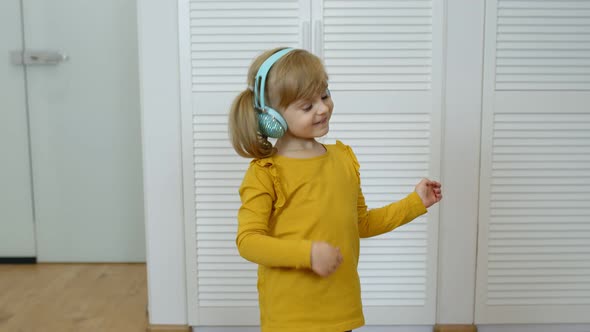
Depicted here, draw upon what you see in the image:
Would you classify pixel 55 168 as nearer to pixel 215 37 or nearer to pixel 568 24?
pixel 215 37

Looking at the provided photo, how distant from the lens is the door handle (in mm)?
2732

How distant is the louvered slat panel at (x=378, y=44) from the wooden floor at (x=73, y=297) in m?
1.10

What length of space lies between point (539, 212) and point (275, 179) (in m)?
1.12

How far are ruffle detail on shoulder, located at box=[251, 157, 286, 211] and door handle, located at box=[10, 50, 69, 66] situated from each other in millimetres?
1880

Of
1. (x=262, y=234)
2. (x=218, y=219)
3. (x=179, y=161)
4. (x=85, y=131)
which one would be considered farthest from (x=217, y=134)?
(x=85, y=131)

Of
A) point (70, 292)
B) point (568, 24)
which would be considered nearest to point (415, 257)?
point (568, 24)

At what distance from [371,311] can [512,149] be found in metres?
0.68

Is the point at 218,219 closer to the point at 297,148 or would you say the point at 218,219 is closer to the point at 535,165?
the point at 297,148

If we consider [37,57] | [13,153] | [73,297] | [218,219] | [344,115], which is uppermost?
[37,57]

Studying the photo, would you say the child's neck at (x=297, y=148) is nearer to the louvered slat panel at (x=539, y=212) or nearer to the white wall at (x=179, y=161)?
the white wall at (x=179, y=161)

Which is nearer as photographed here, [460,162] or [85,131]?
[460,162]

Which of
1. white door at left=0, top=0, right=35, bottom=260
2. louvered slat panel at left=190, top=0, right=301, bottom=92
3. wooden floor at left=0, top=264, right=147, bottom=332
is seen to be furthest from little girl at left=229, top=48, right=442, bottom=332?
white door at left=0, top=0, right=35, bottom=260

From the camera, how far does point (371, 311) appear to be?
6.56ft

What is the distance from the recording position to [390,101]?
1.91 metres
